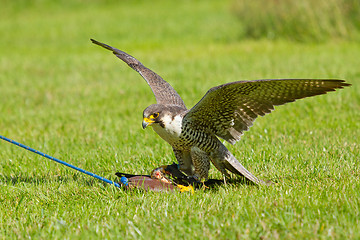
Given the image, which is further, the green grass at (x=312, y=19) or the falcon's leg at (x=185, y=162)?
the green grass at (x=312, y=19)

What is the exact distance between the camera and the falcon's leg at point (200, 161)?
426cm

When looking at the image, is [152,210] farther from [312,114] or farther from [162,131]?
[312,114]

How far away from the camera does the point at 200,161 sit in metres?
4.30

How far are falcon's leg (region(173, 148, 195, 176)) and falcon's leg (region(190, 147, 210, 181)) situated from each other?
153mm

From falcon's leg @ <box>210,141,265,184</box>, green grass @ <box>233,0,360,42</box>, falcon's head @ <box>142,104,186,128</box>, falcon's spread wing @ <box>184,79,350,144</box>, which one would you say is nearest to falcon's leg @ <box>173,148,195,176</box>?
falcon's leg @ <box>210,141,265,184</box>

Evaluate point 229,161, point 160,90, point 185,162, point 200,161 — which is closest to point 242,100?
point 229,161

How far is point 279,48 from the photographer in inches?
509

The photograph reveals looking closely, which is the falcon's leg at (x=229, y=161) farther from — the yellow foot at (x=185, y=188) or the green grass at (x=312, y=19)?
the green grass at (x=312, y=19)

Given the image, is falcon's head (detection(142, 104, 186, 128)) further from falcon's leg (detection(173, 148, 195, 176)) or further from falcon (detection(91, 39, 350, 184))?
falcon's leg (detection(173, 148, 195, 176))

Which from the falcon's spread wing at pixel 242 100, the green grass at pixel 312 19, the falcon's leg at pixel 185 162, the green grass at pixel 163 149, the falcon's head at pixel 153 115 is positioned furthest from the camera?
the green grass at pixel 312 19

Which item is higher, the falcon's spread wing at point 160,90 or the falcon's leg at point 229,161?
the falcon's spread wing at point 160,90

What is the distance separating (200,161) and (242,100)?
0.63 meters

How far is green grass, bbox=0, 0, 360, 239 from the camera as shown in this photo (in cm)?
335

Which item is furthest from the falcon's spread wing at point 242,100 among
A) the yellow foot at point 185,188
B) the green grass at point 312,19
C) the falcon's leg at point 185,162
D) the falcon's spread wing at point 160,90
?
the green grass at point 312,19
